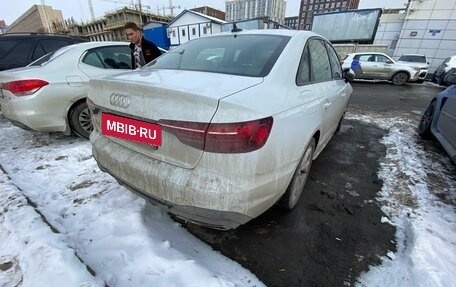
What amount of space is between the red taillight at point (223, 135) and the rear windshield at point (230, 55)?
1.77 ft

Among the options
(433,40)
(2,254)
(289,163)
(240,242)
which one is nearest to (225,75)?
(289,163)

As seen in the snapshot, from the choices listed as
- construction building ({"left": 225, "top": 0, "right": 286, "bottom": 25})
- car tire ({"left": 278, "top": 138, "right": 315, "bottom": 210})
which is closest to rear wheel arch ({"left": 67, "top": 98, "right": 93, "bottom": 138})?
car tire ({"left": 278, "top": 138, "right": 315, "bottom": 210})

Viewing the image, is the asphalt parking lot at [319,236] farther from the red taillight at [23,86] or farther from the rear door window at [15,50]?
the rear door window at [15,50]

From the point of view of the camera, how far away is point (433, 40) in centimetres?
1717

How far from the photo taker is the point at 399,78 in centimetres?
1290

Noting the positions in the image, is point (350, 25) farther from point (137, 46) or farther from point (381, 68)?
point (137, 46)

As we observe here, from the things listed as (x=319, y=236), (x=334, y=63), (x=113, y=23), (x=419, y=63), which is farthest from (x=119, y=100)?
(x=113, y=23)

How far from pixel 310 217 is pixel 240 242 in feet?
2.47

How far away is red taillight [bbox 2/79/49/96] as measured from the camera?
10.0 ft

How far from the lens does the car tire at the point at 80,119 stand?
11.6ft

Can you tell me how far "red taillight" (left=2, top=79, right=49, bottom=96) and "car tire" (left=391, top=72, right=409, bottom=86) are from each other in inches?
594

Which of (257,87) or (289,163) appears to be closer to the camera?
(257,87)

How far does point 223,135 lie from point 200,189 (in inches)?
13.3

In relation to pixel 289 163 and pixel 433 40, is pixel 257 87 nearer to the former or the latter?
pixel 289 163
